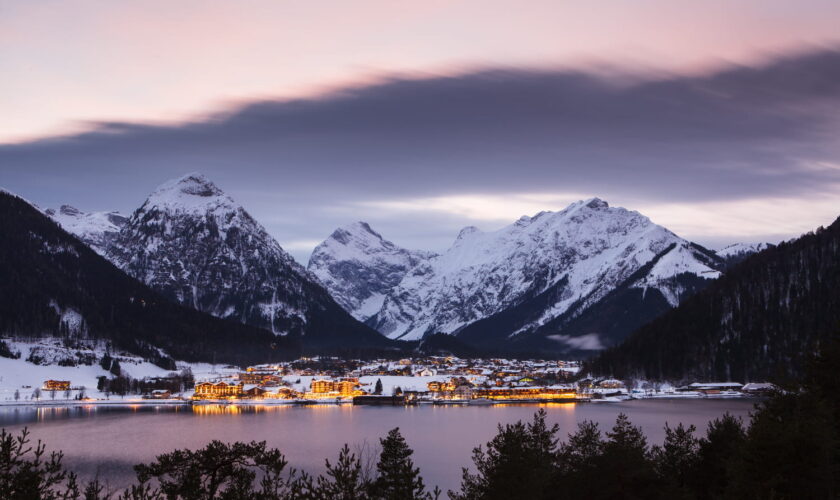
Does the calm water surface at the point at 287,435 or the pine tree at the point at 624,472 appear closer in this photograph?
the pine tree at the point at 624,472

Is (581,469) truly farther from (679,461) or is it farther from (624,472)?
(679,461)

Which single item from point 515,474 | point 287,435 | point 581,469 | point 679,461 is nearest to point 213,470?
point 515,474

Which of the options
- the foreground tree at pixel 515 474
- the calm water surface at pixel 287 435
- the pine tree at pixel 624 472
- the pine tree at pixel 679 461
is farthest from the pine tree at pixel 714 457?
the calm water surface at pixel 287 435

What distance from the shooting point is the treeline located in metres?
38.9

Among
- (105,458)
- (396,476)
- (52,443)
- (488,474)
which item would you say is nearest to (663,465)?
(488,474)

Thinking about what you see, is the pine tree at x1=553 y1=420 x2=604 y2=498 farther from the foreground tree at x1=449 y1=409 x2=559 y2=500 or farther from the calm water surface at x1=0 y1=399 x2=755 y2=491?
the calm water surface at x1=0 y1=399 x2=755 y2=491

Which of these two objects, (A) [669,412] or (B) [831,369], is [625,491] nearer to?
(B) [831,369]

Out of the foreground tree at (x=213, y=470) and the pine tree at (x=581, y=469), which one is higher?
the foreground tree at (x=213, y=470)

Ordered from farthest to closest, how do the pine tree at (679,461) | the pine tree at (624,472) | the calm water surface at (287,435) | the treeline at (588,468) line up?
the calm water surface at (287,435), the pine tree at (679,461), the pine tree at (624,472), the treeline at (588,468)

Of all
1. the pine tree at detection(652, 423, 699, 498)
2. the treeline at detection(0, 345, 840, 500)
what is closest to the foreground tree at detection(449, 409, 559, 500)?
the treeline at detection(0, 345, 840, 500)

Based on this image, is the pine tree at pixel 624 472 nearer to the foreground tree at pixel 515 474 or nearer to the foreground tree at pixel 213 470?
the foreground tree at pixel 515 474

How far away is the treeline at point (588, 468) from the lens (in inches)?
1532

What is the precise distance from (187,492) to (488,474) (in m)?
21.5

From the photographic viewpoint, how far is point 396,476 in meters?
48.4
